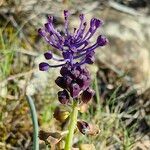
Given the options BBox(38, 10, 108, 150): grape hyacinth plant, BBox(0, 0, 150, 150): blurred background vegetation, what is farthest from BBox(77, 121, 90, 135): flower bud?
BBox(0, 0, 150, 150): blurred background vegetation

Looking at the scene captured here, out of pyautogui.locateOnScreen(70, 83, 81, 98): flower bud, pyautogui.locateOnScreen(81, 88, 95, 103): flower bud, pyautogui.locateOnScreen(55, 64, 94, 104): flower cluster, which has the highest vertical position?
pyautogui.locateOnScreen(55, 64, 94, 104): flower cluster

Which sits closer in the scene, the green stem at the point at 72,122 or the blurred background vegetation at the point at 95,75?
the green stem at the point at 72,122

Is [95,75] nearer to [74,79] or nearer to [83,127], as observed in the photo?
[83,127]

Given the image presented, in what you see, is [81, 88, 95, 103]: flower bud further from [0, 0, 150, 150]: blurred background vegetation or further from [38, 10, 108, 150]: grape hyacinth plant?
[0, 0, 150, 150]: blurred background vegetation

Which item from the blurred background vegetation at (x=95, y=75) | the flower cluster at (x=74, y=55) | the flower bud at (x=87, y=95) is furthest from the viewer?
the blurred background vegetation at (x=95, y=75)

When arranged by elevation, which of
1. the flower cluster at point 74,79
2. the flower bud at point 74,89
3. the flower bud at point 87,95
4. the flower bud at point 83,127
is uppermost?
the flower cluster at point 74,79

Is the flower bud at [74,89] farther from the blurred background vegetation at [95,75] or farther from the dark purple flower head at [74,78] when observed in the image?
the blurred background vegetation at [95,75]

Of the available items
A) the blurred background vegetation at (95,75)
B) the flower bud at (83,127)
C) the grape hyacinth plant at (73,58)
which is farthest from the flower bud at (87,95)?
the blurred background vegetation at (95,75)

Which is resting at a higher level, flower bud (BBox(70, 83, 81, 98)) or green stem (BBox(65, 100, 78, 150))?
flower bud (BBox(70, 83, 81, 98))

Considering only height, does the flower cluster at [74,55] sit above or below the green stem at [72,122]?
above

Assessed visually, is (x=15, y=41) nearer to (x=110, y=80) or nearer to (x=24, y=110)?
(x=24, y=110)
